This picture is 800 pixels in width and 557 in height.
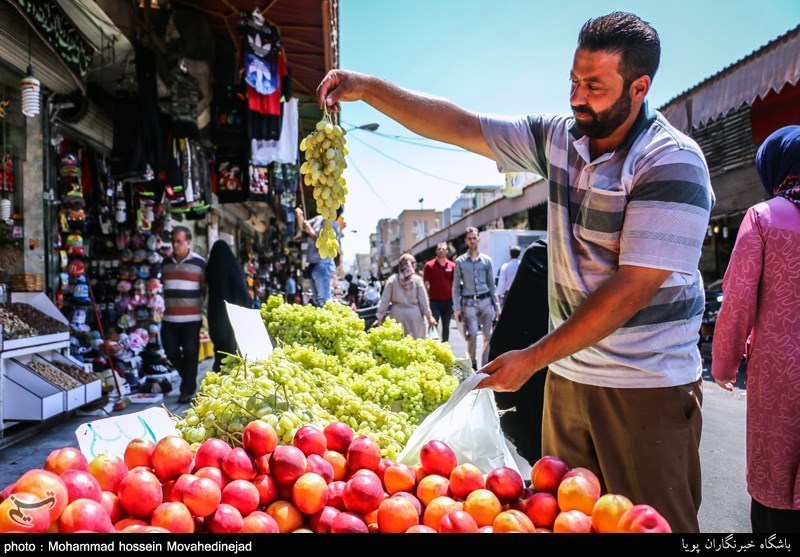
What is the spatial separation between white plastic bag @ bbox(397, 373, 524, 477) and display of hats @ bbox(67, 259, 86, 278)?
651 cm

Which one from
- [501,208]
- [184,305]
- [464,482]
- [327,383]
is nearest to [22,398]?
[184,305]

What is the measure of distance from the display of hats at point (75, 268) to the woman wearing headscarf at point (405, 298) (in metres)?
3.97

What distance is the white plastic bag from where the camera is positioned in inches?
70.0

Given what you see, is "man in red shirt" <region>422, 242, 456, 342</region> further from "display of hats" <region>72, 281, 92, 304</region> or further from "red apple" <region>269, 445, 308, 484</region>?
"red apple" <region>269, 445, 308, 484</region>

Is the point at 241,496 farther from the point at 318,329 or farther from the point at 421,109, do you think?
the point at 318,329

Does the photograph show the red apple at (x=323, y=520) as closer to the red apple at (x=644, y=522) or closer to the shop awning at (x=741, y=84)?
the red apple at (x=644, y=522)

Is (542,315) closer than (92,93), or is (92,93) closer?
(542,315)

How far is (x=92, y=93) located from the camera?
7.25 m

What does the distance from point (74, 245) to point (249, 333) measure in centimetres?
524

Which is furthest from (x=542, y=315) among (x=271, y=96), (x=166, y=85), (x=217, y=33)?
(x=217, y=33)

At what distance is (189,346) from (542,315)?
5003mm

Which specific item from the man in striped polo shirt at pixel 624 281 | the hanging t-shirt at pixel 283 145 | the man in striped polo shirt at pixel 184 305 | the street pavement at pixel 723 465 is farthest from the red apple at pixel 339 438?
the hanging t-shirt at pixel 283 145

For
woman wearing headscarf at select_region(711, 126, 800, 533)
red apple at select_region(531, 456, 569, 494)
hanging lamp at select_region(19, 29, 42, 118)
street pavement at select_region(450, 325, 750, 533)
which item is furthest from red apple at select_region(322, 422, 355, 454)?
hanging lamp at select_region(19, 29, 42, 118)
